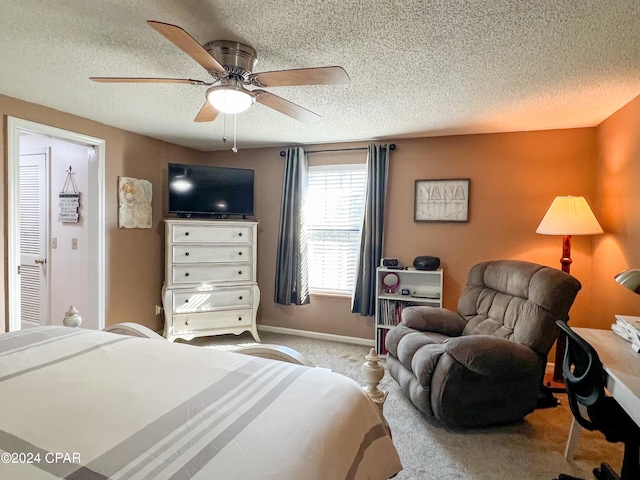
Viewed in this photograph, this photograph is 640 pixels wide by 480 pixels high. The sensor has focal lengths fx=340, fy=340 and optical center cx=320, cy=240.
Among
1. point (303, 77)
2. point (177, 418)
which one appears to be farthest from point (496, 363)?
point (303, 77)

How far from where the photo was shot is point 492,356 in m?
2.11

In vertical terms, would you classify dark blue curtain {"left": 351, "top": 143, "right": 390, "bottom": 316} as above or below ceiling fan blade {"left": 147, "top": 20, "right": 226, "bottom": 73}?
below

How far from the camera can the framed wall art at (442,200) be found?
3549 mm

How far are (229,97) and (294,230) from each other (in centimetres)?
238

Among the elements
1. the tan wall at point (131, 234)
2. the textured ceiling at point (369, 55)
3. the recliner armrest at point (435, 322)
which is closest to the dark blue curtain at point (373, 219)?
the textured ceiling at point (369, 55)

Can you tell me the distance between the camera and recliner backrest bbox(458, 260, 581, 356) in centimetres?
221

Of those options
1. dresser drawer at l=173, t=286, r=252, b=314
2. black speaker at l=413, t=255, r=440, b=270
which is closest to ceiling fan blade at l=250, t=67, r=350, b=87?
black speaker at l=413, t=255, r=440, b=270

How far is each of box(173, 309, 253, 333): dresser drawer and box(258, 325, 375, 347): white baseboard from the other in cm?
48

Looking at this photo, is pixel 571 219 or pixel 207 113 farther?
pixel 571 219

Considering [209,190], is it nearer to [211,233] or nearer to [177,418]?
[211,233]

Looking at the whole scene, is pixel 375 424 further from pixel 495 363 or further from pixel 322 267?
pixel 322 267

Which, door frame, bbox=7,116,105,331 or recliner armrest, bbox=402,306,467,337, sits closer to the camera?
door frame, bbox=7,116,105,331

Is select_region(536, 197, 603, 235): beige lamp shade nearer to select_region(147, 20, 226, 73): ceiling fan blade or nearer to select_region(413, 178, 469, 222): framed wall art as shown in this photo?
select_region(413, 178, 469, 222): framed wall art

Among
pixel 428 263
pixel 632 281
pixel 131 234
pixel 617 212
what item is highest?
pixel 617 212
